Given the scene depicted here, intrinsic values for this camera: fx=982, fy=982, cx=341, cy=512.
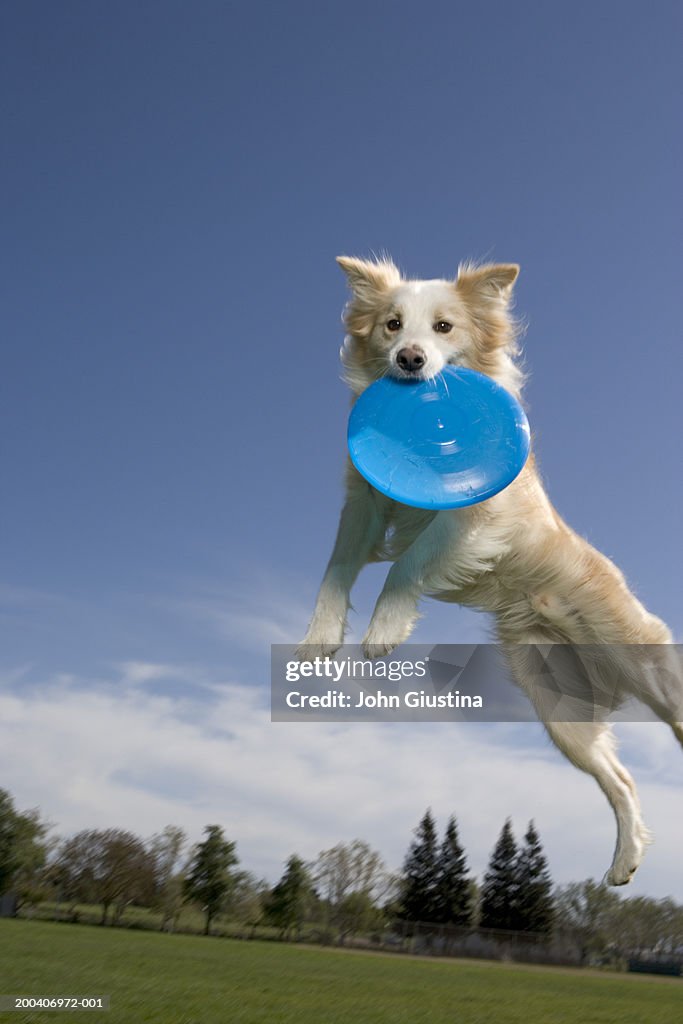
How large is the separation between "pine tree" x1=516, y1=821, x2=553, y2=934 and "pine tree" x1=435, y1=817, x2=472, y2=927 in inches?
117

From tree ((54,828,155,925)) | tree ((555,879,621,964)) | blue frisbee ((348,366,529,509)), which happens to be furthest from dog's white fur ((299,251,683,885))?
tree ((54,828,155,925))

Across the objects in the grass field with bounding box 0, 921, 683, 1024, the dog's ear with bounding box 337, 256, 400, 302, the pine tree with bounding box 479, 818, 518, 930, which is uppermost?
the pine tree with bounding box 479, 818, 518, 930

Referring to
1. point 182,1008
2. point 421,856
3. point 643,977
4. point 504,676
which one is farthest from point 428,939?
point 504,676

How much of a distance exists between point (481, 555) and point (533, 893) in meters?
53.7

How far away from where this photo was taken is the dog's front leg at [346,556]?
6.11 metres

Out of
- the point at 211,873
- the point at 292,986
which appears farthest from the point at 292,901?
the point at 292,986

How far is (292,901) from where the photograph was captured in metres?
61.3

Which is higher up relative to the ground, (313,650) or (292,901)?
(292,901)

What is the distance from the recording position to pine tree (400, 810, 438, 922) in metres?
Answer: 55.6

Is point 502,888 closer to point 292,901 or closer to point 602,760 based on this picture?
point 292,901

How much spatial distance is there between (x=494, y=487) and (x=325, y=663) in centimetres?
147

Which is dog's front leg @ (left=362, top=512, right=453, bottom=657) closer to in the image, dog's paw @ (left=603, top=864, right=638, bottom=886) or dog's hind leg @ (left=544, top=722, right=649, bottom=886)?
dog's hind leg @ (left=544, top=722, right=649, bottom=886)

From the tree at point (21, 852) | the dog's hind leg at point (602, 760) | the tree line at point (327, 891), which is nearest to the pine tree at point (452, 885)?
the tree line at point (327, 891)

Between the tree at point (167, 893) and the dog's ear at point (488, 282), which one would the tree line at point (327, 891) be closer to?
the tree at point (167, 893)
